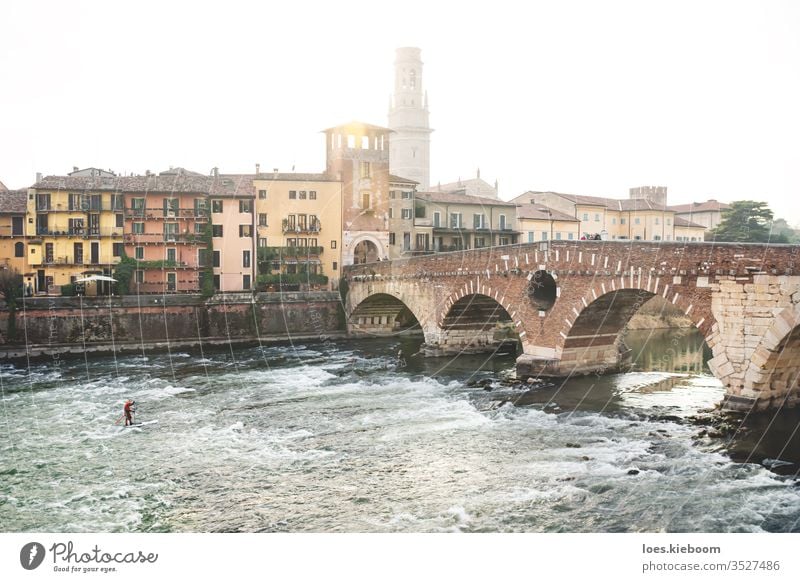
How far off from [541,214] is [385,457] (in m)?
26.1

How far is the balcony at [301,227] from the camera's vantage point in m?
30.2

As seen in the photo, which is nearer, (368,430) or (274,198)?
(368,430)

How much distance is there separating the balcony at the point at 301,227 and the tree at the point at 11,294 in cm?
1006

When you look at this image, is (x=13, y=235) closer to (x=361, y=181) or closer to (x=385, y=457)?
(x=361, y=181)

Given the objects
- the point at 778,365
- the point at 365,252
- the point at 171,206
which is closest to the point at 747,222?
the point at 778,365

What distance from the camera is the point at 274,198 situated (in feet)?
99.3

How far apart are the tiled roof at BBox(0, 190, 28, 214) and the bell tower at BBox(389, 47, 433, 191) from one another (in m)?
29.1

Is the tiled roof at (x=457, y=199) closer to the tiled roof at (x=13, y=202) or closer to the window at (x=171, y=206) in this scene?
the window at (x=171, y=206)

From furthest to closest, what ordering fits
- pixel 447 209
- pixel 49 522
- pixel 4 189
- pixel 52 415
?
pixel 447 209 < pixel 4 189 < pixel 52 415 < pixel 49 522

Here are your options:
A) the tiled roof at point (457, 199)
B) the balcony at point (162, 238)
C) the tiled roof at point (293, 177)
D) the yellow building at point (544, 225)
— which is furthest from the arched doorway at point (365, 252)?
the yellow building at point (544, 225)

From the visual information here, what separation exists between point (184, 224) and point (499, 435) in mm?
20380

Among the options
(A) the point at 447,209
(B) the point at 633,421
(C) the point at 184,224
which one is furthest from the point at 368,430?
(A) the point at 447,209

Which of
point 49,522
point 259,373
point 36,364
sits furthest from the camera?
point 36,364

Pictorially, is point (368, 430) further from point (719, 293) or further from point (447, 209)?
point (447, 209)
